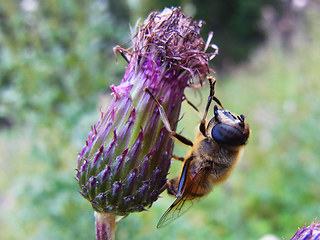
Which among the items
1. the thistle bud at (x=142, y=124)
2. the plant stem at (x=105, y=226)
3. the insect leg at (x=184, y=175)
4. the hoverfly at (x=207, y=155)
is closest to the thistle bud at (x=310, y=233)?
the hoverfly at (x=207, y=155)

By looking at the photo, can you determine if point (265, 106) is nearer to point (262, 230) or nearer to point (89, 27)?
point (262, 230)

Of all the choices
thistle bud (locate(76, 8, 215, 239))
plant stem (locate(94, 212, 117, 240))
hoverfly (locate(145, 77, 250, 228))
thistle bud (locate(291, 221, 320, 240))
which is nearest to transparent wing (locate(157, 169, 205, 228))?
hoverfly (locate(145, 77, 250, 228))

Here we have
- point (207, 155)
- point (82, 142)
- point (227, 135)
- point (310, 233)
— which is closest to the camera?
point (310, 233)

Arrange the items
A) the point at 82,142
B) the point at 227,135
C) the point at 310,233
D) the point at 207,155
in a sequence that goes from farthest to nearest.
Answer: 1. the point at 82,142
2. the point at 207,155
3. the point at 227,135
4. the point at 310,233

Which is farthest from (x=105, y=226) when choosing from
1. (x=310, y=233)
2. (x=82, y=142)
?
(x=82, y=142)

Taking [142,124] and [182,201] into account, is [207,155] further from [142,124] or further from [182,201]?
[142,124]

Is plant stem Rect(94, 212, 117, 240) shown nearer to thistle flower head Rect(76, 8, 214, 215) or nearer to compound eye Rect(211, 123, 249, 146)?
thistle flower head Rect(76, 8, 214, 215)
